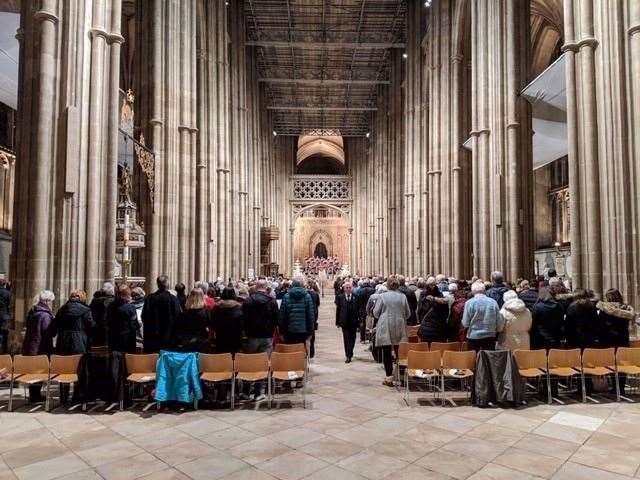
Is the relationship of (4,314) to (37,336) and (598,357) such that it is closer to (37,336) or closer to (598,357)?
(37,336)

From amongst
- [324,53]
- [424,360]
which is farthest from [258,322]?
[324,53]

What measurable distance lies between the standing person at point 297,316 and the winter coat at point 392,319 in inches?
43.9

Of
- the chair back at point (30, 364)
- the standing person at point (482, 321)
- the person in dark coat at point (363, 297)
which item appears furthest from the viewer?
the person in dark coat at point (363, 297)

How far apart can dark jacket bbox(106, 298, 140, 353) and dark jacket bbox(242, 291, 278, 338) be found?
59.0 inches

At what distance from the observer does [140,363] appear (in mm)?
6090

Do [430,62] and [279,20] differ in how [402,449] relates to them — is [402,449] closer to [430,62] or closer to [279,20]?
[430,62]

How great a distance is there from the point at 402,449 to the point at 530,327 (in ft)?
9.91

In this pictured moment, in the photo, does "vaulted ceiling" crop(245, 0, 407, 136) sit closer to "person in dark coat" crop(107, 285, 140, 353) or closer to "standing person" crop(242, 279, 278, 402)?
"standing person" crop(242, 279, 278, 402)

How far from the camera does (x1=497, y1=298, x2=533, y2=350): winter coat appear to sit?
6531mm

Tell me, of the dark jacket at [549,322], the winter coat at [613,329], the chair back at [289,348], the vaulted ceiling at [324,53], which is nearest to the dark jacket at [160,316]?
the chair back at [289,348]

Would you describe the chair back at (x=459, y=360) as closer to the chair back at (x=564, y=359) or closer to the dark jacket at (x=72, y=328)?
the chair back at (x=564, y=359)

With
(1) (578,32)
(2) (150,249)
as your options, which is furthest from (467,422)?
(2) (150,249)

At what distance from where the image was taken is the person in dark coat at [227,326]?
6.59 metres

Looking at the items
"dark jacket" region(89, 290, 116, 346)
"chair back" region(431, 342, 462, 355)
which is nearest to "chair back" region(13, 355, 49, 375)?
"dark jacket" region(89, 290, 116, 346)
